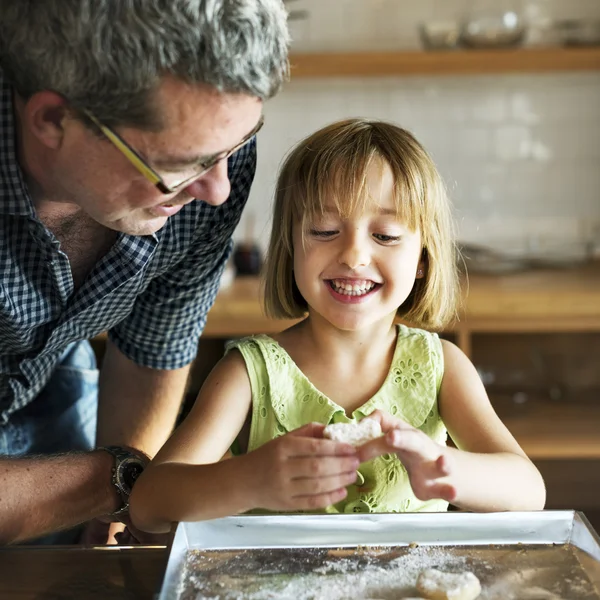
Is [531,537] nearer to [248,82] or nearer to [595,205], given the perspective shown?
[248,82]

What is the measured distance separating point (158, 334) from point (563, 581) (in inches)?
37.1

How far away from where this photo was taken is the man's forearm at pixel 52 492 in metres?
1.33

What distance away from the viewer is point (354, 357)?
1466 mm

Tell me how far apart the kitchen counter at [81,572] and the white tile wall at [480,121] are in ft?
8.25

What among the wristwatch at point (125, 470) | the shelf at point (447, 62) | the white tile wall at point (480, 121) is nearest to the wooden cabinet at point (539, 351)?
the white tile wall at point (480, 121)

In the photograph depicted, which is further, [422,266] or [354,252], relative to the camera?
[422,266]

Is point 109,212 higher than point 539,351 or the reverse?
higher

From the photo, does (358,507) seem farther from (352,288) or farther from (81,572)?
(81,572)

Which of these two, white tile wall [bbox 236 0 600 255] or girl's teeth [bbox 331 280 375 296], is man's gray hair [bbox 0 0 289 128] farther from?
white tile wall [bbox 236 0 600 255]

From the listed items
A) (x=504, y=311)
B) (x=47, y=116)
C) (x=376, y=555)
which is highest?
(x=47, y=116)

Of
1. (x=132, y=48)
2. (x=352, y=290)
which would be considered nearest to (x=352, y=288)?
(x=352, y=290)

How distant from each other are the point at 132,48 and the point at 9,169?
306mm

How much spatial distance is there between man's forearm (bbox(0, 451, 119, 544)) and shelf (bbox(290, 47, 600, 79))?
2.08 m

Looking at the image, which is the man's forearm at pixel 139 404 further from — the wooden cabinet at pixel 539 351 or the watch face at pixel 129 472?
the wooden cabinet at pixel 539 351
